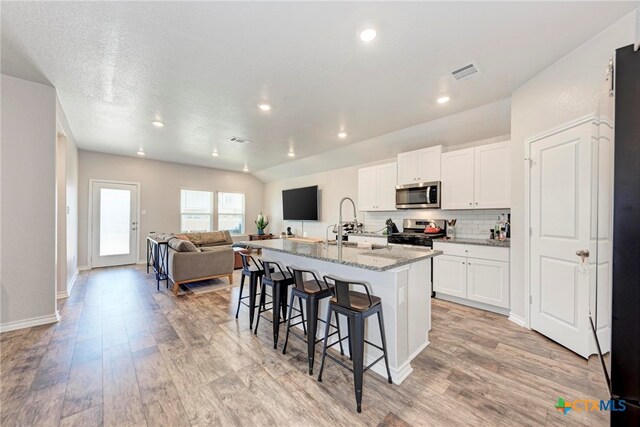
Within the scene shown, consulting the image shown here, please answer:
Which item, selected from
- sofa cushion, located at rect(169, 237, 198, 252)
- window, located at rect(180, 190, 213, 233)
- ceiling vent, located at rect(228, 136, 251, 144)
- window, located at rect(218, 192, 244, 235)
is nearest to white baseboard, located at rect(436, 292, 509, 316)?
sofa cushion, located at rect(169, 237, 198, 252)

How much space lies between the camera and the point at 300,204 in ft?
23.5

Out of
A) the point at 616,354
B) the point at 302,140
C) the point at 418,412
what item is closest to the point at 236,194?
the point at 302,140

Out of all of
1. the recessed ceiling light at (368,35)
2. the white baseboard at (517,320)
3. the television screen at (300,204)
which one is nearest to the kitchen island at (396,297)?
the white baseboard at (517,320)

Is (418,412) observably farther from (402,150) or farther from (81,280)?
(81,280)

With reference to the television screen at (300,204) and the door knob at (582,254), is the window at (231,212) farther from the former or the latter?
the door knob at (582,254)

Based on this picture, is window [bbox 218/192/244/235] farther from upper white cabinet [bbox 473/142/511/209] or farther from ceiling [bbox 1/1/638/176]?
upper white cabinet [bbox 473/142/511/209]

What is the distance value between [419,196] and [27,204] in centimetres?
505

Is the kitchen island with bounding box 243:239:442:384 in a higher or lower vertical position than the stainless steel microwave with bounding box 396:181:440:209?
lower

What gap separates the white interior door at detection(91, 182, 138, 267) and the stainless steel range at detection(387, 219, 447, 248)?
6242 mm

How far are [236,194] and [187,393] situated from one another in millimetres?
7017

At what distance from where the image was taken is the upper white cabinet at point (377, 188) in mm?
4711

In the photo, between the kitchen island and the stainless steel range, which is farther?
the stainless steel range

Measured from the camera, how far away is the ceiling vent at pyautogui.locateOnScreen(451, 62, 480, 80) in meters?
2.42

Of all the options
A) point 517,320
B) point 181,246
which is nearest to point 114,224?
point 181,246
